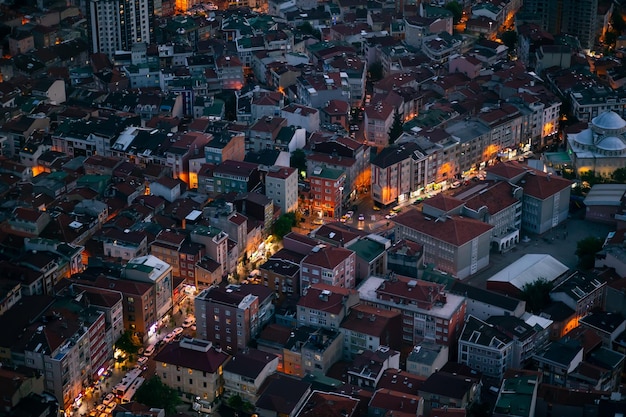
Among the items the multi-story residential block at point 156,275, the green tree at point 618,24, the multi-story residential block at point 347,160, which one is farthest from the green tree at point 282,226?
the green tree at point 618,24

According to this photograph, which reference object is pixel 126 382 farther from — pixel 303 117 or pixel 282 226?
pixel 303 117

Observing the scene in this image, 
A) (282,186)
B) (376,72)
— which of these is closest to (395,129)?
(282,186)

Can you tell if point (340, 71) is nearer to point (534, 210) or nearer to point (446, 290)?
point (534, 210)

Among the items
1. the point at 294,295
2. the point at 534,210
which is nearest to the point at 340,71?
the point at 534,210

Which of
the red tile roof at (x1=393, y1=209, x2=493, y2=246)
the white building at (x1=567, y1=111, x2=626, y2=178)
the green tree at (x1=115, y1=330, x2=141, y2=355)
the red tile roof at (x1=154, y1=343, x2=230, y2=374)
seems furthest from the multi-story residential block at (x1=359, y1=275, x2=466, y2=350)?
the white building at (x1=567, y1=111, x2=626, y2=178)

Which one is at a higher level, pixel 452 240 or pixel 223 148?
pixel 223 148

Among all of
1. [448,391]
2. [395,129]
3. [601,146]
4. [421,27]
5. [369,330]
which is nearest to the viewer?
[448,391]
